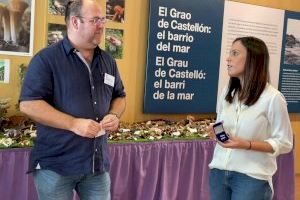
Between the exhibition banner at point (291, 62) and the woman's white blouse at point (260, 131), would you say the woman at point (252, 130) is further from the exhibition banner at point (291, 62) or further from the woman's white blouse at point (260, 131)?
the exhibition banner at point (291, 62)

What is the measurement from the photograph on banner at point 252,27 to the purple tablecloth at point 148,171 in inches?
44.6

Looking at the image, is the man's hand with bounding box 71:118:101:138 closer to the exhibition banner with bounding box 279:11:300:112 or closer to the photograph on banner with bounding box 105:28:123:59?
the photograph on banner with bounding box 105:28:123:59

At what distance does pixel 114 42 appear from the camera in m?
3.45

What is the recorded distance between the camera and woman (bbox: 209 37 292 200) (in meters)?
1.89

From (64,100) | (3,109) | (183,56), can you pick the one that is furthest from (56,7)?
(64,100)

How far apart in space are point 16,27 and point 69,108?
139cm

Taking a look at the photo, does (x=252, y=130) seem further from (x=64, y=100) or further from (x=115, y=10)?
(x=115, y=10)

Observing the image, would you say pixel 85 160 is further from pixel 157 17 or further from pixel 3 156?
pixel 157 17

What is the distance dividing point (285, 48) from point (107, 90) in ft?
10.4

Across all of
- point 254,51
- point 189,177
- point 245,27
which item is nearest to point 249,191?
point 254,51

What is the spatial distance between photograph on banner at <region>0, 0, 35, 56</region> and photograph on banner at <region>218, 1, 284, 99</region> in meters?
1.89

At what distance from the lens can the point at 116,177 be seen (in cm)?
279

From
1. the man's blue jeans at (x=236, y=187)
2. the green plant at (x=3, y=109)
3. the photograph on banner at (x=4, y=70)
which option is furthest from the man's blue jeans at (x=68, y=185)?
the photograph on banner at (x=4, y=70)

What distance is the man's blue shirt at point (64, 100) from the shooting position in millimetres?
1764
